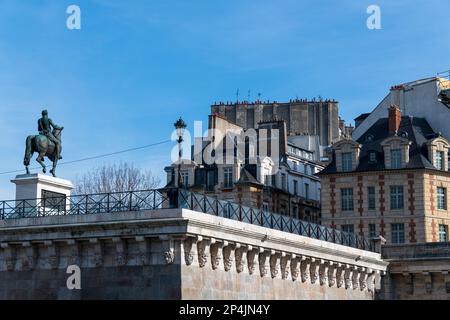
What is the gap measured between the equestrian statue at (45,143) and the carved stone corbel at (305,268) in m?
10.5

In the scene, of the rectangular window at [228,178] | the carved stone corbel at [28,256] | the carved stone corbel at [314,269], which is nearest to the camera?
the carved stone corbel at [28,256]

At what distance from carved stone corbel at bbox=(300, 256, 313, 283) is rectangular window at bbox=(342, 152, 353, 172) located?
26.8 meters

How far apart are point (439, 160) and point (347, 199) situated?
20.6 feet

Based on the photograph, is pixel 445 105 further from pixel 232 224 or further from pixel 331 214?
pixel 232 224

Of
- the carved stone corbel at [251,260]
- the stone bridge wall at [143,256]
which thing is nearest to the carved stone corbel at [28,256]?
the stone bridge wall at [143,256]

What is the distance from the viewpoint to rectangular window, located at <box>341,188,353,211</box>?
71.2 metres

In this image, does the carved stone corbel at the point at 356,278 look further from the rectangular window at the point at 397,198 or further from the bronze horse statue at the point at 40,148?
the rectangular window at the point at 397,198

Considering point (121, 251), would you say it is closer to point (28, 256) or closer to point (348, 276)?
point (28, 256)

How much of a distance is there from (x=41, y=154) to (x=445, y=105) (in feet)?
126

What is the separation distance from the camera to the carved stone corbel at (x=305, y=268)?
147 ft

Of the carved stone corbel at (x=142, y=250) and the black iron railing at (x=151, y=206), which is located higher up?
the black iron railing at (x=151, y=206)

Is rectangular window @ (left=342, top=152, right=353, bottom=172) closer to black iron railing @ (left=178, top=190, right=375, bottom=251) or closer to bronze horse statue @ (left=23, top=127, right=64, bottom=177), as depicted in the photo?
black iron railing @ (left=178, top=190, right=375, bottom=251)

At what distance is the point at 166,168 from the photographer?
83.4 m
